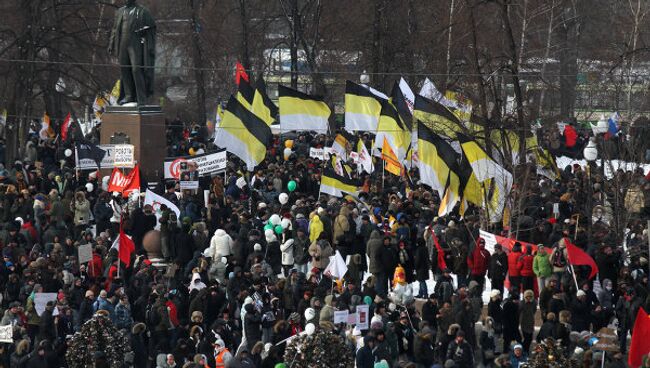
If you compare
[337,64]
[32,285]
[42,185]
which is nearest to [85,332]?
[32,285]

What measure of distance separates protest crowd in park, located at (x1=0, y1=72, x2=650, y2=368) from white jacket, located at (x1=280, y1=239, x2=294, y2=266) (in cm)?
2

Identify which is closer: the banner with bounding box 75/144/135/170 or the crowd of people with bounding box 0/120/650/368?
the crowd of people with bounding box 0/120/650/368

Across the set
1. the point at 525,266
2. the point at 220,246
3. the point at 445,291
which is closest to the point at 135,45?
the point at 220,246

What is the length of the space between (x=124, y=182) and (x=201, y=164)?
Result: 197 cm

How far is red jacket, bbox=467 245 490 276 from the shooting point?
25797mm

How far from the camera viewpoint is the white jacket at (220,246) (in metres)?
26.3

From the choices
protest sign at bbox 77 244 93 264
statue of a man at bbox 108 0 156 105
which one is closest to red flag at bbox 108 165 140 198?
statue of a man at bbox 108 0 156 105

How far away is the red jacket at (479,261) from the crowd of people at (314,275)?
0.07 feet

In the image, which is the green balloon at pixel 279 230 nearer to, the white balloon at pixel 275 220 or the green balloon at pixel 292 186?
the white balloon at pixel 275 220

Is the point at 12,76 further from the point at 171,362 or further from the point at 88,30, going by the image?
the point at 171,362

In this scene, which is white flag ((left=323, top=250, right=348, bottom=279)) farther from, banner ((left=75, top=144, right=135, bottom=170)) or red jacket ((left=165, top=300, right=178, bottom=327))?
banner ((left=75, top=144, right=135, bottom=170))

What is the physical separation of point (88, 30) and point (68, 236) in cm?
1685

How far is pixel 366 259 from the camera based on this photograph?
28.3 m

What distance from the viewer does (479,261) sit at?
84.6 feet
